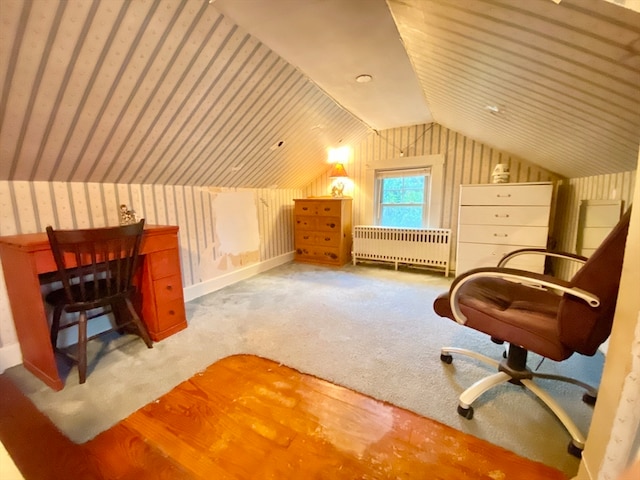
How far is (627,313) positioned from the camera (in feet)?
2.58

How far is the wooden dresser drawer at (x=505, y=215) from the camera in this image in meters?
2.61

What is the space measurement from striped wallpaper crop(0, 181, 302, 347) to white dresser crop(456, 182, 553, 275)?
96.4 inches

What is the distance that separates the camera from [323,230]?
12.9ft

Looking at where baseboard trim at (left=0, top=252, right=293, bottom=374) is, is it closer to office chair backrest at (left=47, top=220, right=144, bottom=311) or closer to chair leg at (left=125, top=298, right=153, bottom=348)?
office chair backrest at (left=47, top=220, right=144, bottom=311)

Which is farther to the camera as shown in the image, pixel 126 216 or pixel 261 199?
pixel 261 199

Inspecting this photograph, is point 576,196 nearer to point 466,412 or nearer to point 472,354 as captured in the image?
point 472,354

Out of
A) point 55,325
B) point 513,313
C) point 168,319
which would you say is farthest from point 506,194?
point 55,325

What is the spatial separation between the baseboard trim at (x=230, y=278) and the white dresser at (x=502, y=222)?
2.42 m

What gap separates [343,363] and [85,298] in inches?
61.6

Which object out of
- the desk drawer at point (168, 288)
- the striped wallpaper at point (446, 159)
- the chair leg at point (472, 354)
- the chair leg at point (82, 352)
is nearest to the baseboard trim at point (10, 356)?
the chair leg at point (82, 352)

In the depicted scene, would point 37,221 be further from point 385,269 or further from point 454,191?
point 454,191

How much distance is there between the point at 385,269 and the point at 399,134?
1.88m

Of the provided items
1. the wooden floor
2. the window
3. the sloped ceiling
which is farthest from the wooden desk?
the window

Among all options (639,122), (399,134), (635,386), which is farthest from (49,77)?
(399,134)
